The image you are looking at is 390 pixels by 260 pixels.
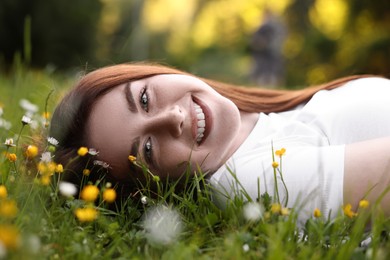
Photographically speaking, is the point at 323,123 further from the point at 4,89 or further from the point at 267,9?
the point at 267,9

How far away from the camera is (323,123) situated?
232 cm

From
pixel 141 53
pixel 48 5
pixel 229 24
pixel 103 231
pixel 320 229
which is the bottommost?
pixel 141 53

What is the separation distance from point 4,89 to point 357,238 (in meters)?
3.69

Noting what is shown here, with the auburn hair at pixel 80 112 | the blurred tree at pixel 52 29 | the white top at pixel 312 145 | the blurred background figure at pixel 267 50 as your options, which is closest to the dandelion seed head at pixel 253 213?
the white top at pixel 312 145

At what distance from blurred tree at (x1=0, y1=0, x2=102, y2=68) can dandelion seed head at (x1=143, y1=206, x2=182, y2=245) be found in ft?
40.2

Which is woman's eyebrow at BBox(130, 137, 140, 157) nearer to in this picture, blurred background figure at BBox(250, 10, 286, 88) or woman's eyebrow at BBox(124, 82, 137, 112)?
woman's eyebrow at BBox(124, 82, 137, 112)

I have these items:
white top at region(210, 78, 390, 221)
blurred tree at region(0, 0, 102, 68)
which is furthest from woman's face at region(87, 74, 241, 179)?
blurred tree at region(0, 0, 102, 68)

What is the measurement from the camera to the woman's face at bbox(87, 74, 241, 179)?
6.90 ft

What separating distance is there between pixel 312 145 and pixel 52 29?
Result: 13.3 meters

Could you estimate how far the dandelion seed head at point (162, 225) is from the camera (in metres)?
1.55

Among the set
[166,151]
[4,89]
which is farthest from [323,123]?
[4,89]

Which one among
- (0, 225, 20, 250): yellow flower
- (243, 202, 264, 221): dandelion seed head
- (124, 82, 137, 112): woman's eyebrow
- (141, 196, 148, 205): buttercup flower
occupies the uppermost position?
(0, 225, 20, 250): yellow flower

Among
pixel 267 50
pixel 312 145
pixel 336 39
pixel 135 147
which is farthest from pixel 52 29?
pixel 312 145

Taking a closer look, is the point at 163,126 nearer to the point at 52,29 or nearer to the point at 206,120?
the point at 206,120
